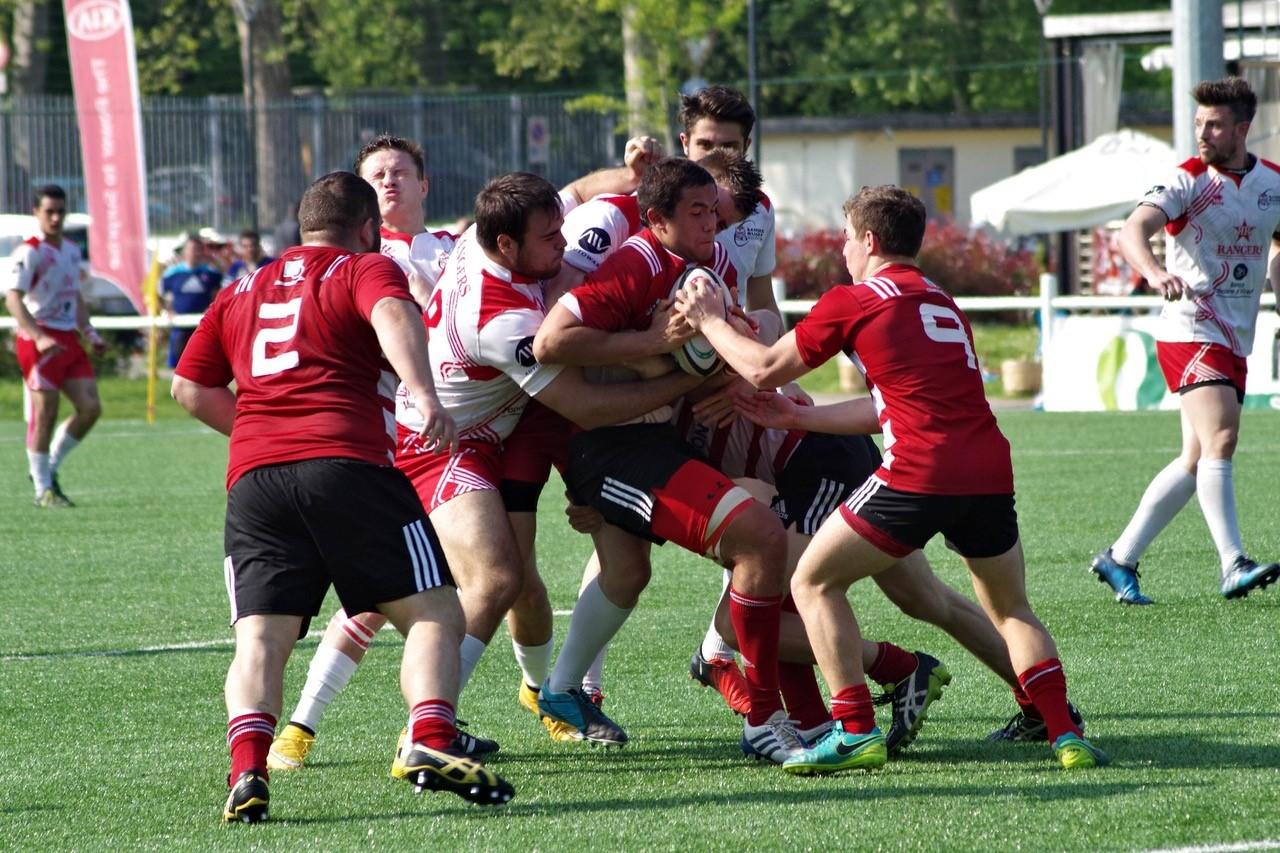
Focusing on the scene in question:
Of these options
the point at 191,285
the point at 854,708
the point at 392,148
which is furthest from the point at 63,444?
the point at 191,285

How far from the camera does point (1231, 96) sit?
798 cm

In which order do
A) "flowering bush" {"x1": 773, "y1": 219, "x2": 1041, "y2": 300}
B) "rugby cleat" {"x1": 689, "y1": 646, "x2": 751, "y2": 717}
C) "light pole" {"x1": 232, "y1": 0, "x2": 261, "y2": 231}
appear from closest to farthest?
1. "rugby cleat" {"x1": 689, "y1": 646, "x2": 751, "y2": 717}
2. "light pole" {"x1": 232, "y1": 0, "x2": 261, "y2": 231}
3. "flowering bush" {"x1": 773, "y1": 219, "x2": 1041, "y2": 300}

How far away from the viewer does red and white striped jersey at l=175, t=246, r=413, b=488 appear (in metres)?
4.98

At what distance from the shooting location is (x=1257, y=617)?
7660 mm

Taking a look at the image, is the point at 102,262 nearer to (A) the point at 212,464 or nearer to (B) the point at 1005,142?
(A) the point at 212,464

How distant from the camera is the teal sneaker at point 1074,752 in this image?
5180 mm

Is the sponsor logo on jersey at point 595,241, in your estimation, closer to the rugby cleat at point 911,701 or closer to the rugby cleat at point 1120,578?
the rugby cleat at point 911,701

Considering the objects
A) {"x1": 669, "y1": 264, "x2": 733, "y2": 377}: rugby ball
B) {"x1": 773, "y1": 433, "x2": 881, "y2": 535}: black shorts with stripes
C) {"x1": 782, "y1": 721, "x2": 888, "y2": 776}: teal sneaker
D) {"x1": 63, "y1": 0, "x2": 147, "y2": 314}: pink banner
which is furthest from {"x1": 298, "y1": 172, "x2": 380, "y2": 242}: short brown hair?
{"x1": 63, "y1": 0, "x2": 147, "y2": 314}: pink banner

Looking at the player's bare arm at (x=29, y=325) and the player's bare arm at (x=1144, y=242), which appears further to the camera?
the player's bare arm at (x=29, y=325)

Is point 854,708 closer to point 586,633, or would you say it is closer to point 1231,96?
point 586,633

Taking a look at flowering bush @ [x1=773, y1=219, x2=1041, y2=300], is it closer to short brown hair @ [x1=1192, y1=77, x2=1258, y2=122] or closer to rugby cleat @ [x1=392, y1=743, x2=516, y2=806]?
short brown hair @ [x1=1192, y1=77, x2=1258, y2=122]

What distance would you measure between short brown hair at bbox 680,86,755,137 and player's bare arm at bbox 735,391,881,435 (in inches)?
55.6

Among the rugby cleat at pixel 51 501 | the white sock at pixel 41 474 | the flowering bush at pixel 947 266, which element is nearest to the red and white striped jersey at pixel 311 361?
the rugby cleat at pixel 51 501

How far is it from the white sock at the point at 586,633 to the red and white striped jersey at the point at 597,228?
100 centimetres
